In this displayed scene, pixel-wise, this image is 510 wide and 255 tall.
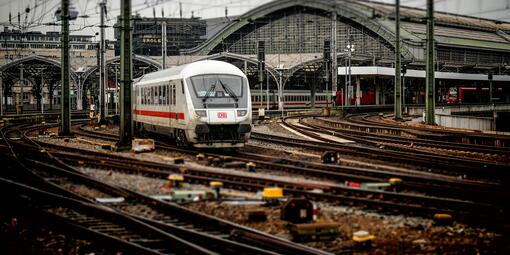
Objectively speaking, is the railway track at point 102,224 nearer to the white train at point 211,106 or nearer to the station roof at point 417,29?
the white train at point 211,106

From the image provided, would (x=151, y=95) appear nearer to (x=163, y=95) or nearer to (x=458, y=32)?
(x=163, y=95)

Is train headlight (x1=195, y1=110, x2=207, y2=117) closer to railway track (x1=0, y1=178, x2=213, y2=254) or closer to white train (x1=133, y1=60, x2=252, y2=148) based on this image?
white train (x1=133, y1=60, x2=252, y2=148)

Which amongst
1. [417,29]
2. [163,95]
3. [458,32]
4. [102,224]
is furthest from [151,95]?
[458,32]

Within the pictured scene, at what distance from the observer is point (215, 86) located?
20406 mm

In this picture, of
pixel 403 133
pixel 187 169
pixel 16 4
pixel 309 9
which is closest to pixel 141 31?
pixel 309 9

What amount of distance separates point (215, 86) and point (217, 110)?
904mm

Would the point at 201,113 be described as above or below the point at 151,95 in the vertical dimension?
below

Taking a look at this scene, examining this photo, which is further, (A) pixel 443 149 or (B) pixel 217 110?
(A) pixel 443 149

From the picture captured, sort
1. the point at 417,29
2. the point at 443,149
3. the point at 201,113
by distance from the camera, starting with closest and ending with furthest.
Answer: the point at 201,113 → the point at 443,149 → the point at 417,29

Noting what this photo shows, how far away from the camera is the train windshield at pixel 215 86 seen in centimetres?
2028

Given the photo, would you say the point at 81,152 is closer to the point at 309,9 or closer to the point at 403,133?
the point at 403,133

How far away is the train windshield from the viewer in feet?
66.5

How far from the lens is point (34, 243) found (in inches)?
339

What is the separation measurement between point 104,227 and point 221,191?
11.7ft
